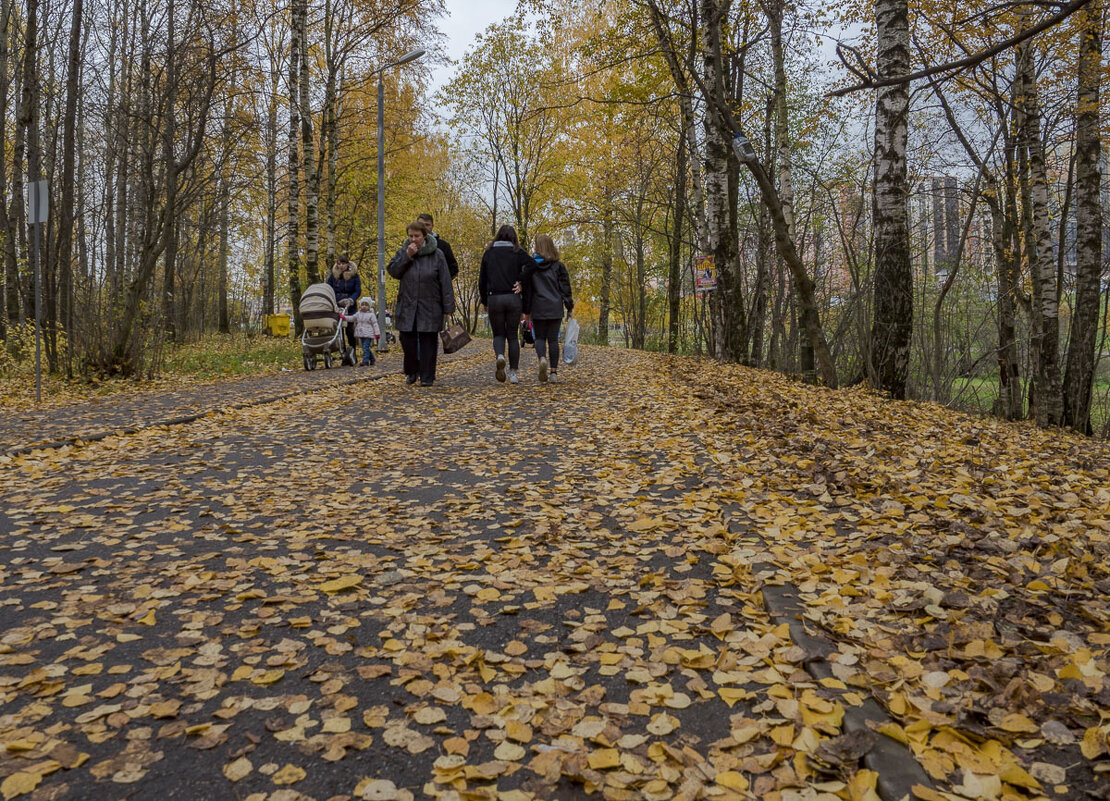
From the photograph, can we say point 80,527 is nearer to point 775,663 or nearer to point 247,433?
point 247,433

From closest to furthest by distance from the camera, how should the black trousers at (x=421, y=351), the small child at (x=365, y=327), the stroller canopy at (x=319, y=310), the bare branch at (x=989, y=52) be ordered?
the bare branch at (x=989, y=52) → the black trousers at (x=421, y=351) → the stroller canopy at (x=319, y=310) → the small child at (x=365, y=327)

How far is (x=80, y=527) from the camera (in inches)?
176

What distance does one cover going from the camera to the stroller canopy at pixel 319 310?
14224 millimetres

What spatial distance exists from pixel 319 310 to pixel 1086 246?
13.5 metres

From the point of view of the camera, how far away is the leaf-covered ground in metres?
2.18

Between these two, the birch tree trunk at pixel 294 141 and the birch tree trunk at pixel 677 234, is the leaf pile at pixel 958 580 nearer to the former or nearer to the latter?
the birch tree trunk at pixel 294 141

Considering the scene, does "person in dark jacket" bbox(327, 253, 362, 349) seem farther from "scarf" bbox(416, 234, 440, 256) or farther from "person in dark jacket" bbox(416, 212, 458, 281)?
"scarf" bbox(416, 234, 440, 256)

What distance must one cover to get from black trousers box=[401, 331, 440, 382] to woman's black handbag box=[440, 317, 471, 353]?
13cm

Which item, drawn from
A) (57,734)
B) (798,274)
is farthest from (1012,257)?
(57,734)

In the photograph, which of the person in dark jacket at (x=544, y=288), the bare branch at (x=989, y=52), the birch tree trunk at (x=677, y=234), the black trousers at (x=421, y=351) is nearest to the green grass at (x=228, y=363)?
the black trousers at (x=421, y=351)

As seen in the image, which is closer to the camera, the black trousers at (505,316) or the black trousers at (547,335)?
the black trousers at (505,316)

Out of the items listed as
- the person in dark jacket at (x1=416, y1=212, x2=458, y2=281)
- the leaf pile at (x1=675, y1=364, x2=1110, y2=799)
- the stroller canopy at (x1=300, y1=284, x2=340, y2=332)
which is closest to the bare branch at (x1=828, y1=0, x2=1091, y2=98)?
the leaf pile at (x1=675, y1=364, x2=1110, y2=799)

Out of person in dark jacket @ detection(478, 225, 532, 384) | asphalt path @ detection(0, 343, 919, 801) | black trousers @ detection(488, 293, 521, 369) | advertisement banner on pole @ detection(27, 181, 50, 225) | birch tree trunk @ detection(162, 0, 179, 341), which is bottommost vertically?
asphalt path @ detection(0, 343, 919, 801)

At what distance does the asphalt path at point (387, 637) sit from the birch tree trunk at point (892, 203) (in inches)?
204
